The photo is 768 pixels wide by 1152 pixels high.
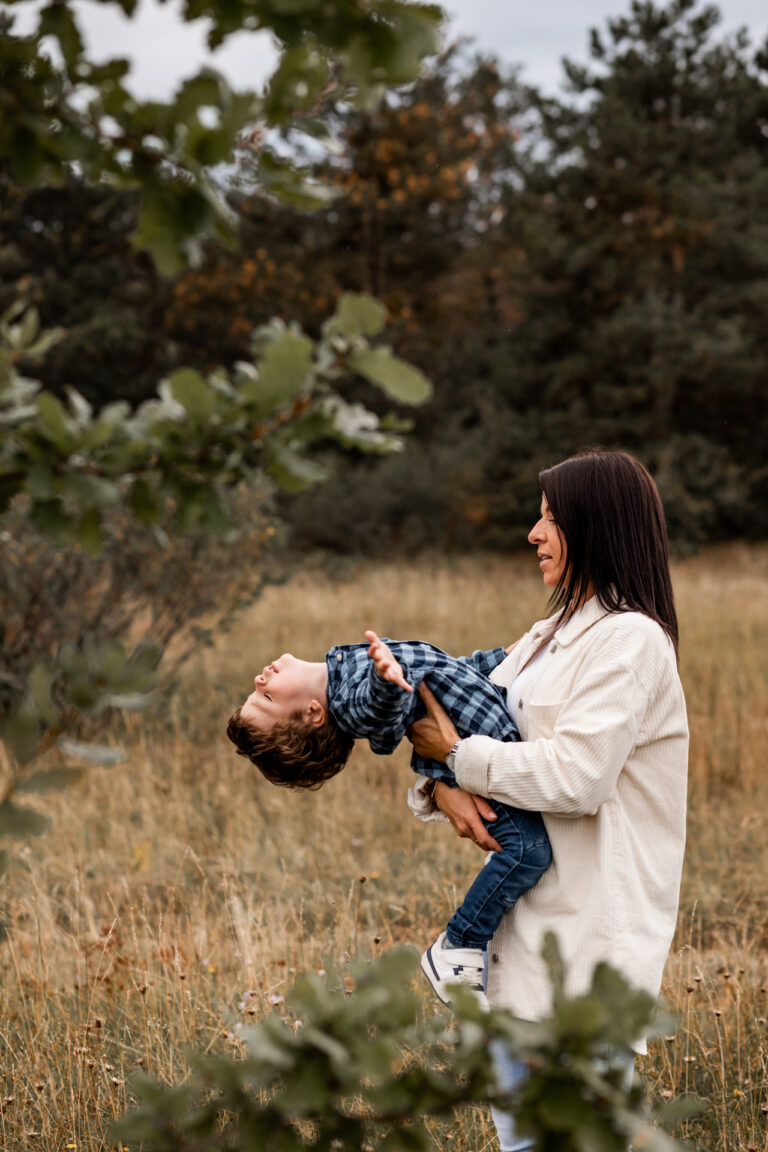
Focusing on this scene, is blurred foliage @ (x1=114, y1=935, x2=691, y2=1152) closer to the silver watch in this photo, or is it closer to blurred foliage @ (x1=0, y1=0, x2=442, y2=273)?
blurred foliage @ (x1=0, y1=0, x2=442, y2=273)

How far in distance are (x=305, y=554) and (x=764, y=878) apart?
1361 centimetres

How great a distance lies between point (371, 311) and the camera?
0.85m

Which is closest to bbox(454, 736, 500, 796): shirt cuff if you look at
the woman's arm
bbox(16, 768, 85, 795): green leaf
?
Result: the woman's arm

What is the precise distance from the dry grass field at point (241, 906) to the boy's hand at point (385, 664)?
2.36ft

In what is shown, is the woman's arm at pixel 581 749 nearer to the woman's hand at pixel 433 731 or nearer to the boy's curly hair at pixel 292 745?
the woman's hand at pixel 433 731

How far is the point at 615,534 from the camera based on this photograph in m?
2.00

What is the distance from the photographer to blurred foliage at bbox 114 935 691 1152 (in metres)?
0.78

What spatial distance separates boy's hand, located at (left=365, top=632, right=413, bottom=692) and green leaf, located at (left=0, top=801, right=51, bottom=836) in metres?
0.98

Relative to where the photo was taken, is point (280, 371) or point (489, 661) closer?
point (280, 371)

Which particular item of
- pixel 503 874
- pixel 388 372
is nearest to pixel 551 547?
pixel 503 874

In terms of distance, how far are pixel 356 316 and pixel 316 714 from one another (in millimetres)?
1415

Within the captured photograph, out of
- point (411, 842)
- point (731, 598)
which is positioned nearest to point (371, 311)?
point (411, 842)

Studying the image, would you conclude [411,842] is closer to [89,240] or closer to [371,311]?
[371,311]

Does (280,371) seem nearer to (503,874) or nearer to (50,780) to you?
(50,780)
